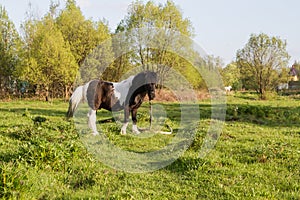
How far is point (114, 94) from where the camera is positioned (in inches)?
400

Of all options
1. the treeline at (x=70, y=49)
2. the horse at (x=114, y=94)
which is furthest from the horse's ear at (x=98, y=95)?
the treeline at (x=70, y=49)

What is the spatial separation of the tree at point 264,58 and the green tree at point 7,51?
82.5 feet

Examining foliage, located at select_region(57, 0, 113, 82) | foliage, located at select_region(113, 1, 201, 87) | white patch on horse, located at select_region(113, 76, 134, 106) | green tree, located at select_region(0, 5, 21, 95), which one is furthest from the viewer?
green tree, located at select_region(0, 5, 21, 95)

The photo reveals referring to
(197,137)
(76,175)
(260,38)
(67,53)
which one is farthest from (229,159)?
(260,38)

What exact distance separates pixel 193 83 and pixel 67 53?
19177 millimetres

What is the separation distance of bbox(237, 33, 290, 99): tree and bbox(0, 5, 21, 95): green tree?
25.2 m

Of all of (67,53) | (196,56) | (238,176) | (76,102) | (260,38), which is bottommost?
(238,176)

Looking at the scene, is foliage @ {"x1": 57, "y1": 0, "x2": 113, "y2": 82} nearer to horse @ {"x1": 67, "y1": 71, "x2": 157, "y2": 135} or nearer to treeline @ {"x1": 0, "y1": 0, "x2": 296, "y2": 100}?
treeline @ {"x1": 0, "y1": 0, "x2": 296, "y2": 100}

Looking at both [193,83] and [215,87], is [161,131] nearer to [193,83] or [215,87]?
[193,83]

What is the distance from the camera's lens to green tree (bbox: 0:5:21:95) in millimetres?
32219

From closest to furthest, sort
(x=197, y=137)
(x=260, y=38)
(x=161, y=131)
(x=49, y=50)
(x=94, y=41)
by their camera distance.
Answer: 1. (x=197, y=137)
2. (x=161, y=131)
3. (x=49, y=50)
4. (x=94, y=41)
5. (x=260, y=38)

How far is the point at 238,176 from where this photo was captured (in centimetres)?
601

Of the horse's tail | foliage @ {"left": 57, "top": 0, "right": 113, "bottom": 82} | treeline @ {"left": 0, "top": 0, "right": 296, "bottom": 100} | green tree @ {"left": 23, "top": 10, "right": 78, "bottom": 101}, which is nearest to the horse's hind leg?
the horse's tail

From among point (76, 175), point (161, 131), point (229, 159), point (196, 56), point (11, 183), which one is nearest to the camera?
point (11, 183)
